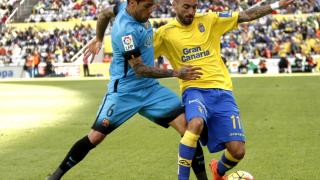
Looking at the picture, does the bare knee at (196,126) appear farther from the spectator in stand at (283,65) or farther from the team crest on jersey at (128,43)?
the spectator in stand at (283,65)

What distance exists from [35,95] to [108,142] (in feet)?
47.9

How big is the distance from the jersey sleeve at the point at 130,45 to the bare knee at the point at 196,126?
0.97 metres

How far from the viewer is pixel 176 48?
812 centimetres

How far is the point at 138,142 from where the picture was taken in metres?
12.3

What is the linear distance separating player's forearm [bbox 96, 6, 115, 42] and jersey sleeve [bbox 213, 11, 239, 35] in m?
1.29

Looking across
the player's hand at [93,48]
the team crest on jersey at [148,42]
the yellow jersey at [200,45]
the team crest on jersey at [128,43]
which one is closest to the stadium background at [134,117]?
the yellow jersey at [200,45]

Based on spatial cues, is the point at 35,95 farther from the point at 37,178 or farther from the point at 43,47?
the point at 43,47

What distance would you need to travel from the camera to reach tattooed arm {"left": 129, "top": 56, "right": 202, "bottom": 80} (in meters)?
7.30

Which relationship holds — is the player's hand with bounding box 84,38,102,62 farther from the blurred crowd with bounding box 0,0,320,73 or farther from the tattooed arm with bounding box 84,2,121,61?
the blurred crowd with bounding box 0,0,320,73

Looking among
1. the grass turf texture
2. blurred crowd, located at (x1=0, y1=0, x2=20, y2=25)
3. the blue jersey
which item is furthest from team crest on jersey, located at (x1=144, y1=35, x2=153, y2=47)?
blurred crowd, located at (x1=0, y1=0, x2=20, y2=25)

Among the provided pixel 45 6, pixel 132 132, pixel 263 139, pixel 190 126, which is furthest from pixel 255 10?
pixel 45 6

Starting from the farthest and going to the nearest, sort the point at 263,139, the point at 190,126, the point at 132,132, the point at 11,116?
the point at 11,116 → the point at 132,132 → the point at 263,139 → the point at 190,126

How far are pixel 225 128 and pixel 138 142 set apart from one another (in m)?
4.62

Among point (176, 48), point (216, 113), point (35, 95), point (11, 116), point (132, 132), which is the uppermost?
point (176, 48)
